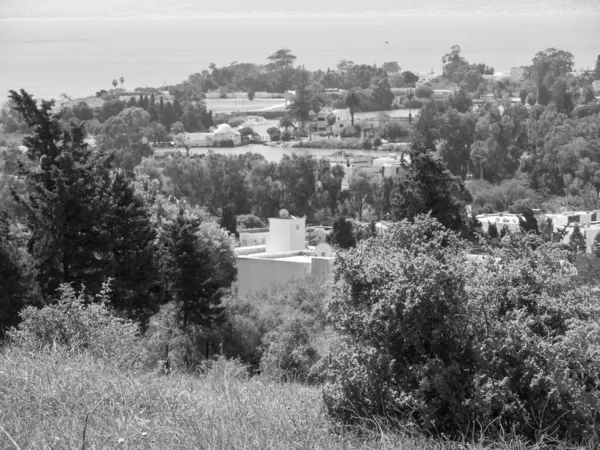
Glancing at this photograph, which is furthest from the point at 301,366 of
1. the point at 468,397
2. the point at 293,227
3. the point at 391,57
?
the point at 391,57

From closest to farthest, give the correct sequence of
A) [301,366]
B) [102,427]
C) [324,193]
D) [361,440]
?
[102,427], [361,440], [301,366], [324,193]

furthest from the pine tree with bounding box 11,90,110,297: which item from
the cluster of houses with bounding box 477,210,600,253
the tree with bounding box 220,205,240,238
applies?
the tree with bounding box 220,205,240,238

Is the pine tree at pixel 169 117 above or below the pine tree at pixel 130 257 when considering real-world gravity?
below

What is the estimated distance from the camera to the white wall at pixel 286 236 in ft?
52.0

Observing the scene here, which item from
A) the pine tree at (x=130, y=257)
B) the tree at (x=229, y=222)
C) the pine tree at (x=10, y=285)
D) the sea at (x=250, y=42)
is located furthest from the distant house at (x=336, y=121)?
the pine tree at (x=10, y=285)

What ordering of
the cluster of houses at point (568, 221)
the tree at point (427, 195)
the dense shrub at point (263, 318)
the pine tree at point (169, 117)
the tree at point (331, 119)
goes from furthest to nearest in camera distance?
the tree at point (331, 119) → the pine tree at point (169, 117) → the cluster of houses at point (568, 221) → the tree at point (427, 195) → the dense shrub at point (263, 318)

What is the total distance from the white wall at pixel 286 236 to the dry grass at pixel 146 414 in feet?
35.5

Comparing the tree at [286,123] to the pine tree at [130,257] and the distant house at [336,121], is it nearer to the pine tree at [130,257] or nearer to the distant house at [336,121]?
the distant house at [336,121]

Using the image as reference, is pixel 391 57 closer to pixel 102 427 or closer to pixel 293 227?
pixel 293 227

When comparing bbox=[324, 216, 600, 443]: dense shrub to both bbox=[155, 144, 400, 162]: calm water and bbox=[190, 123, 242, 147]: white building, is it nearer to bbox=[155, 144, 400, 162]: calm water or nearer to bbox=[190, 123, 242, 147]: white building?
bbox=[155, 144, 400, 162]: calm water

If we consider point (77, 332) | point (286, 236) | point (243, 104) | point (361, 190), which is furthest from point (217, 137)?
point (77, 332)

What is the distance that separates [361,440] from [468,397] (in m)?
0.49

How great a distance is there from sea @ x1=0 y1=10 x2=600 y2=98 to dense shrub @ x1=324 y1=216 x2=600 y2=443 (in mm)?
58754

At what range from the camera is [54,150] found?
9500 mm
